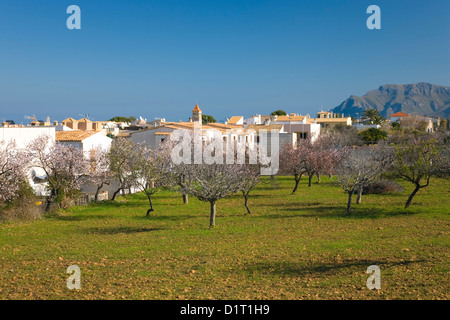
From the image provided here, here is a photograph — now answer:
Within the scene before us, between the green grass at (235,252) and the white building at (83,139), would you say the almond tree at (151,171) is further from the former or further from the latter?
the white building at (83,139)

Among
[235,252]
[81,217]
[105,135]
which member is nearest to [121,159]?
[81,217]

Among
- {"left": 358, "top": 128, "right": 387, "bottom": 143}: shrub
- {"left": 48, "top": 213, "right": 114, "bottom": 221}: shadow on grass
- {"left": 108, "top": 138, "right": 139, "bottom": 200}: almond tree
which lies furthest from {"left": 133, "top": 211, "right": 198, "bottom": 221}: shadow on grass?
{"left": 358, "top": 128, "right": 387, "bottom": 143}: shrub

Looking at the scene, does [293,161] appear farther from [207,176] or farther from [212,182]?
[212,182]

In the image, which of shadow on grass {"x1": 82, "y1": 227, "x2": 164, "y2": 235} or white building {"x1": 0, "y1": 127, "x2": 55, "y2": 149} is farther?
white building {"x1": 0, "y1": 127, "x2": 55, "y2": 149}

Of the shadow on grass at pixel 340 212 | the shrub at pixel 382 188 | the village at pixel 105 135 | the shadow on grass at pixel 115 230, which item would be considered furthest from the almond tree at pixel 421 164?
the shadow on grass at pixel 115 230

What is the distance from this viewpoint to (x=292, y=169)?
39094mm

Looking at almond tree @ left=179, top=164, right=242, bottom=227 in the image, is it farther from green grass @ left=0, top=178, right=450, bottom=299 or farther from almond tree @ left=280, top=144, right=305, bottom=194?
almond tree @ left=280, top=144, right=305, bottom=194

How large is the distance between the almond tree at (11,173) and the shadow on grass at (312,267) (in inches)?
697

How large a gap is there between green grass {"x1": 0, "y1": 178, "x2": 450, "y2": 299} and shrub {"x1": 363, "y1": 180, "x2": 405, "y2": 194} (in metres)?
5.49

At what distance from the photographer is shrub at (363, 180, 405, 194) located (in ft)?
118

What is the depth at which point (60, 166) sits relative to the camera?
30.9 meters

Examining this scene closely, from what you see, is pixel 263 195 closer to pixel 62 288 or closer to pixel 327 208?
pixel 327 208
